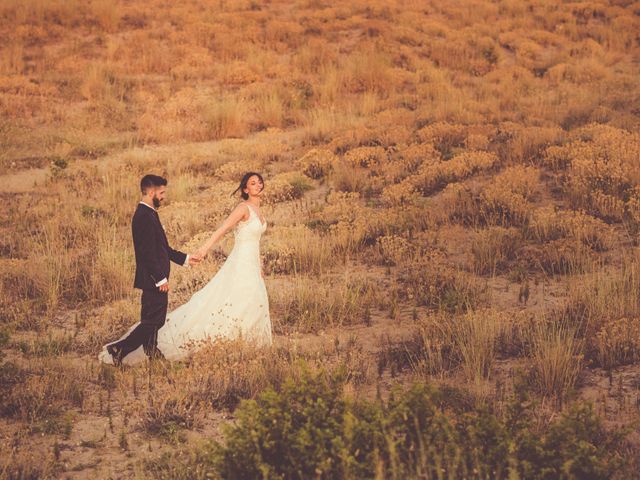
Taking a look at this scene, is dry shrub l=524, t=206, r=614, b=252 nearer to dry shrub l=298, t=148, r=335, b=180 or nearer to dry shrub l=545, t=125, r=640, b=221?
dry shrub l=545, t=125, r=640, b=221

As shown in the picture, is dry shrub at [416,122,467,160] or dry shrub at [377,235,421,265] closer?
dry shrub at [377,235,421,265]

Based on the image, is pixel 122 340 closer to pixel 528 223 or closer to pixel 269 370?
pixel 269 370

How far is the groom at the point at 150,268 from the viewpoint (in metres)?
6.42

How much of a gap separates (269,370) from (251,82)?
49.4ft

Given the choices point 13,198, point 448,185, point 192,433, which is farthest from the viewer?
point 13,198

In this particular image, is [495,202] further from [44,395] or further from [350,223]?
[44,395]

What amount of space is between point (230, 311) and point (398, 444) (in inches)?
128

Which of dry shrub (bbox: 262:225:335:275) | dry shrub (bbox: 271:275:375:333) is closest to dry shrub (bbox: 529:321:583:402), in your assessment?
dry shrub (bbox: 271:275:375:333)

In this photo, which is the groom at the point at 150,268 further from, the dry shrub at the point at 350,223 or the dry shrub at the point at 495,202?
the dry shrub at the point at 495,202

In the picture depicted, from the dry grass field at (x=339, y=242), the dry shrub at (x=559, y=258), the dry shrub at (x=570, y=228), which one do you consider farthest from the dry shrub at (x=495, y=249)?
the dry shrub at (x=570, y=228)

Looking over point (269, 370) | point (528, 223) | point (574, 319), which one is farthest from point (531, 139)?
point (269, 370)

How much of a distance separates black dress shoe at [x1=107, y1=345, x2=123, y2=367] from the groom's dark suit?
15 mm

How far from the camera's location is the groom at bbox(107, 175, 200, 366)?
642cm

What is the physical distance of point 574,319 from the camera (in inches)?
269
